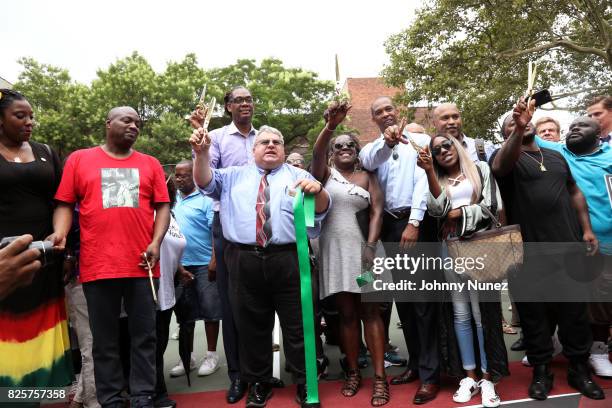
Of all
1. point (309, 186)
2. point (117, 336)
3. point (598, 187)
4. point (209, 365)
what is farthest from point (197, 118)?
point (598, 187)

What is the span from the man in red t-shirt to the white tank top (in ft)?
7.18

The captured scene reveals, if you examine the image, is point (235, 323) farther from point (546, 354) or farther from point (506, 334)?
point (506, 334)

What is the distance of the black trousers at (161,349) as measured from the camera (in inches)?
149

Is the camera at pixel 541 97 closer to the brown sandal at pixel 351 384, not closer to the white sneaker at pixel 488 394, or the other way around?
the white sneaker at pixel 488 394

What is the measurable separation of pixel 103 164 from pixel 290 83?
20.1 m

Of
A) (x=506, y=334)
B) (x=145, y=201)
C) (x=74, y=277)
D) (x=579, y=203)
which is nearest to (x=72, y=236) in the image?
(x=74, y=277)

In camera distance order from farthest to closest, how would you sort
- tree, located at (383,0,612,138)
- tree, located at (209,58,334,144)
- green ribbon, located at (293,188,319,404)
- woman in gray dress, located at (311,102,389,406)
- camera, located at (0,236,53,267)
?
tree, located at (209,58,334,144), tree, located at (383,0,612,138), woman in gray dress, located at (311,102,389,406), green ribbon, located at (293,188,319,404), camera, located at (0,236,53,267)

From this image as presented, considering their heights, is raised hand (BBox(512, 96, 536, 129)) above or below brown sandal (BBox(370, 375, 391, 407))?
above

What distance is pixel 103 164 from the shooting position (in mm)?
3408

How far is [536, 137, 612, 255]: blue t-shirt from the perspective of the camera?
12.9 feet

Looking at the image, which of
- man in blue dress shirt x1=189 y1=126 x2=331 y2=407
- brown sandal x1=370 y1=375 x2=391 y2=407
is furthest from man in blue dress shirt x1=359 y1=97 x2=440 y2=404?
man in blue dress shirt x1=189 y1=126 x2=331 y2=407

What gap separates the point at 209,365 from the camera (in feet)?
15.2

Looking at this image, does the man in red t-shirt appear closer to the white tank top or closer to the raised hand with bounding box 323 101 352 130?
the raised hand with bounding box 323 101 352 130

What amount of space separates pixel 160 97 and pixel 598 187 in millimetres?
20577
